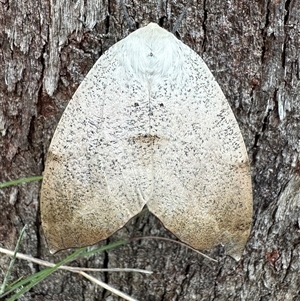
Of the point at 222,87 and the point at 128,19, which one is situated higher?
the point at 128,19

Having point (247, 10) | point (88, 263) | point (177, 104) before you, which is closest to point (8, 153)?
point (88, 263)

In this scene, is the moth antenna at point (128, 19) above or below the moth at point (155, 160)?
above

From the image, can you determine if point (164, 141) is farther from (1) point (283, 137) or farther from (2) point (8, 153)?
(2) point (8, 153)

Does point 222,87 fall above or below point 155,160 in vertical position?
above

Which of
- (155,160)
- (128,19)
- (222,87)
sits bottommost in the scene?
(155,160)
